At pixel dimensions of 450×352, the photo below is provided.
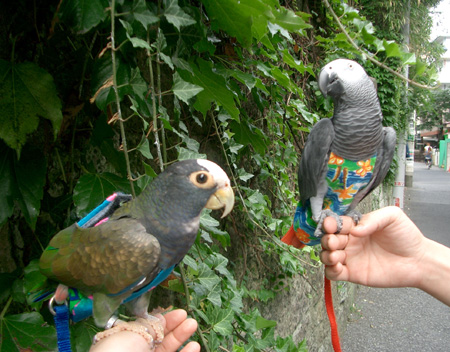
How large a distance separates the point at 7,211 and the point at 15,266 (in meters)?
0.26

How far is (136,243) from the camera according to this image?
581 millimetres

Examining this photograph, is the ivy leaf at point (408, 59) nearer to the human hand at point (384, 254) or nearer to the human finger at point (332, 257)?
the human hand at point (384, 254)

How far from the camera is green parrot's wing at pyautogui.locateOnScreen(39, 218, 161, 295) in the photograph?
0.58 metres

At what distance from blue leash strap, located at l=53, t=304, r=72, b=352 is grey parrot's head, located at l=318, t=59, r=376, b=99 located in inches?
31.7

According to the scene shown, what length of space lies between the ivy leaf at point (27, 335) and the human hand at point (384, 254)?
0.75 meters

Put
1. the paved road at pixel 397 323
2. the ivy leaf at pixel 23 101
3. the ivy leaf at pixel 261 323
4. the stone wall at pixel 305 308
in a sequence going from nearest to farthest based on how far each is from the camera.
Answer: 1. the ivy leaf at pixel 23 101
2. the ivy leaf at pixel 261 323
3. the stone wall at pixel 305 308
4. the paved road at pixel 397 323

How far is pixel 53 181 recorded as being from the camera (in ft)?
3.11

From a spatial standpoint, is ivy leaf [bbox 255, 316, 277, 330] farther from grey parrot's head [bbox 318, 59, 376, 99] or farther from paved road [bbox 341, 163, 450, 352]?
paved road [bbox 341, 163, 450, 352]

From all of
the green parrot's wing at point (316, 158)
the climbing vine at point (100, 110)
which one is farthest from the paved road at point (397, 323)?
the green parrot's wing at point (316, 158)

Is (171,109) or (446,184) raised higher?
(171,109)

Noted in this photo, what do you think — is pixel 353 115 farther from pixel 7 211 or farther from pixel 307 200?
pixel 7 211

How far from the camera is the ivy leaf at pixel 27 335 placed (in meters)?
0.72

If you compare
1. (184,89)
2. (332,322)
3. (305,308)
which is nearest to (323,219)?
(332,322)

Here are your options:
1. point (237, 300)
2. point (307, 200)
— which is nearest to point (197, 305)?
point (237, 300)
